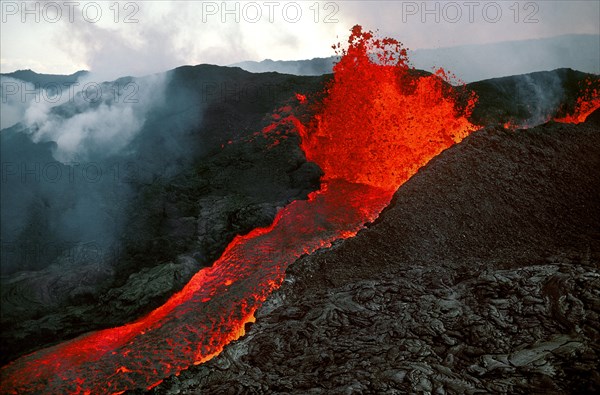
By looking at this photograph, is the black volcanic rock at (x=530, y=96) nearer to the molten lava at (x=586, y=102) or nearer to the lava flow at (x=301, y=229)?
the molten lava at (x=586, y=102)

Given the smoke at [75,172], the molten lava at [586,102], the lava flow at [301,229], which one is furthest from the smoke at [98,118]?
the molten lava at [586,102]

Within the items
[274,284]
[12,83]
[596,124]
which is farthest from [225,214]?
[12,83]

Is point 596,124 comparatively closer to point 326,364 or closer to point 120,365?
point 326,364

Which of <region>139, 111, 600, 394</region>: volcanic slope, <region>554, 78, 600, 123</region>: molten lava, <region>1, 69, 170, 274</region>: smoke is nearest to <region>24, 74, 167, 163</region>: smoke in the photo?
<region>1, 69, 170, 274</region>: smoke

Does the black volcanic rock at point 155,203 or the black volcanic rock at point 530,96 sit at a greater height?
the black volcanic rock at point 530,96

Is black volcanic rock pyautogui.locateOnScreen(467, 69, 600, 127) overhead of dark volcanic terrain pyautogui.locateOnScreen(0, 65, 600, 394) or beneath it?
overhead

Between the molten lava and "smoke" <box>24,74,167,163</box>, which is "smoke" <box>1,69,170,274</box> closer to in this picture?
"smoke" <box>24,74,167,163</box>

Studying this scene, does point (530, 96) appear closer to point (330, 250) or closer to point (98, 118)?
point (330, 250)
